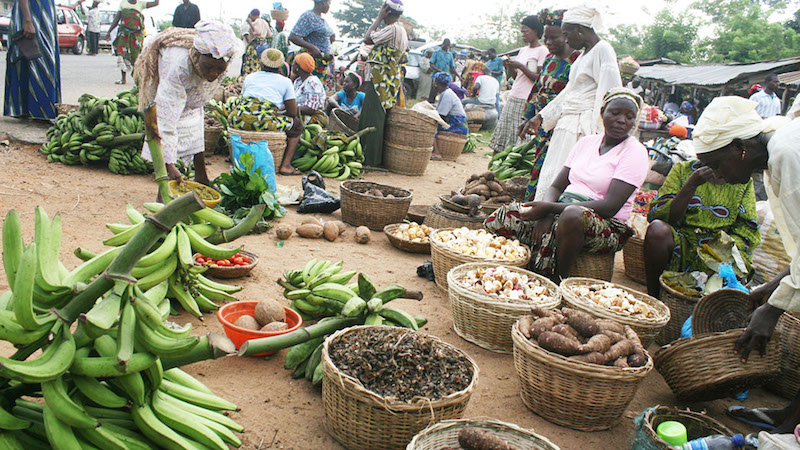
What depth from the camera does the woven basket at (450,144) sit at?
33.1 ft

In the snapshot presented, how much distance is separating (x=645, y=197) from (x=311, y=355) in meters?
4.79

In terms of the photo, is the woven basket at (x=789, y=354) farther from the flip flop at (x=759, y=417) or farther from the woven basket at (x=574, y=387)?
the woven basket at (x=574, y=387)

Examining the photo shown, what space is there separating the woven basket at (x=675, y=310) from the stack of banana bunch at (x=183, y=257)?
286 centimetres

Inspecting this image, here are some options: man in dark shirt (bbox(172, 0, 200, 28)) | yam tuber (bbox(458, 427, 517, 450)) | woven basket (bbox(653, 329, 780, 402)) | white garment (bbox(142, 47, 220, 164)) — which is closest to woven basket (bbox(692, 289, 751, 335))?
woven basket (bbox(653, 329, 780, 402))

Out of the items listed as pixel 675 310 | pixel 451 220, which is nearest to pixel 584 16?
pixel 451 220

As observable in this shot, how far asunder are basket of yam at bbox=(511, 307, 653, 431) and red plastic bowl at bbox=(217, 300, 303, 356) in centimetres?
122

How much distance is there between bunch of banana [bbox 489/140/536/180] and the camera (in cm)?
713

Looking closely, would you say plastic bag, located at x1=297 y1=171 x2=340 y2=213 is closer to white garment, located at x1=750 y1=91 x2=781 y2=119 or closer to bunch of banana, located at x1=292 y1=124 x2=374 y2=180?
bunch of banana, located at x1=292 y1=124 x2=374 y2=180

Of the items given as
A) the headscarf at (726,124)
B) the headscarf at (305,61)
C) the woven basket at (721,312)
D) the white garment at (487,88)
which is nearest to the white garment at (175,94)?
the headscarf at (305,61)

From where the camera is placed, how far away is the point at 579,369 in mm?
2496

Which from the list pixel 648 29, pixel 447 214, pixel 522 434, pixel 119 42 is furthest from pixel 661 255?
pixel 648 29

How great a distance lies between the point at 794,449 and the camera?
194cm

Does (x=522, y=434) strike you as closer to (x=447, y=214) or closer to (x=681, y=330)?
(x=681, y=330)

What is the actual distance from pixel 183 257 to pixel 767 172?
274 cm
